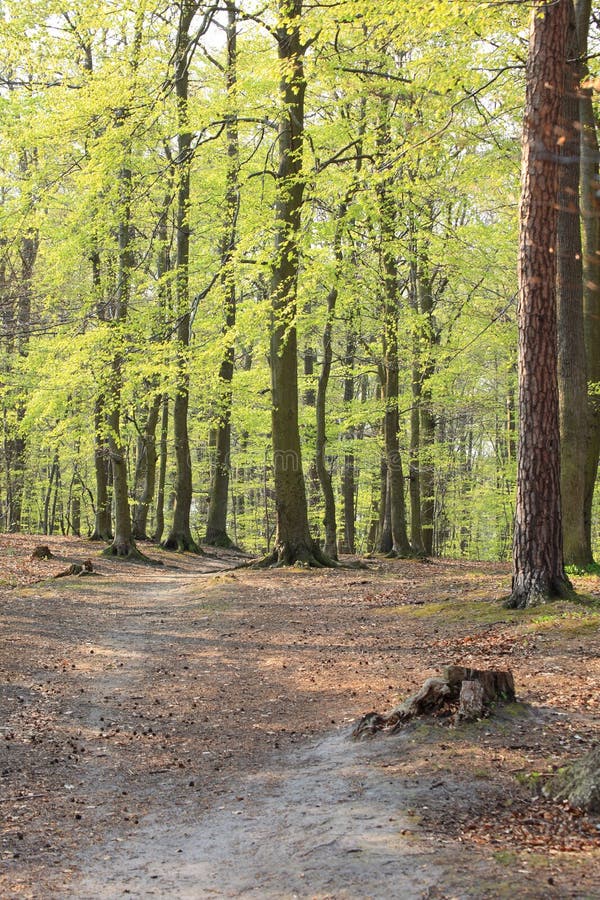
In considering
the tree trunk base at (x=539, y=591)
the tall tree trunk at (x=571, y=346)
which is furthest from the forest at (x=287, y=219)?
the tree trunk base at (x=539, y=591)

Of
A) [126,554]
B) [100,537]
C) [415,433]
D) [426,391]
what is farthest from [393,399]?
[100,537]

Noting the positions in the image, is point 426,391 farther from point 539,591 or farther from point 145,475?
point 539,591

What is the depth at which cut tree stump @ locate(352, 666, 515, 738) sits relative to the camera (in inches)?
219

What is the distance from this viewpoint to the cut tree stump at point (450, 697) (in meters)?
5.57

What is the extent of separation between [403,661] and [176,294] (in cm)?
1206

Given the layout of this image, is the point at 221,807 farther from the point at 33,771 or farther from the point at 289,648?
the point at 289,648

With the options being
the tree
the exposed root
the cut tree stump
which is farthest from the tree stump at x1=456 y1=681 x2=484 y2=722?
the exposed root

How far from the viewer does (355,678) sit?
759 centimetres

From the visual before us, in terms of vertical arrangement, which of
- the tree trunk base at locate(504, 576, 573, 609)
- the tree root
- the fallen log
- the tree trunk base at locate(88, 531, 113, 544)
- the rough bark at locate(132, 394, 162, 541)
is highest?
the rough bark at locate(132, 394, 162, 541)

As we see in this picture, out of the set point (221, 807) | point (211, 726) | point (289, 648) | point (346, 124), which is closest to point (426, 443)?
point (346, 124)

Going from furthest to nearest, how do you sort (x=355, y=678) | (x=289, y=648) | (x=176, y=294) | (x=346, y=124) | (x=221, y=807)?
(x=176, y=294) → (x=346, y=124) → (x=289, y=648) → (x=355, y=678) → (x=221, y=807)

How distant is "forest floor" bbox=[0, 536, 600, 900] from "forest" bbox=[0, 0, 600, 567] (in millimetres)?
3844

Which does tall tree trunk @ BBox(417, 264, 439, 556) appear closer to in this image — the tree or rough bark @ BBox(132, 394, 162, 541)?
the tree

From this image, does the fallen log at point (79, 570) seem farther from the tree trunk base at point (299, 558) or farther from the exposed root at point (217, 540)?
the exposed root at point (217, 540)
